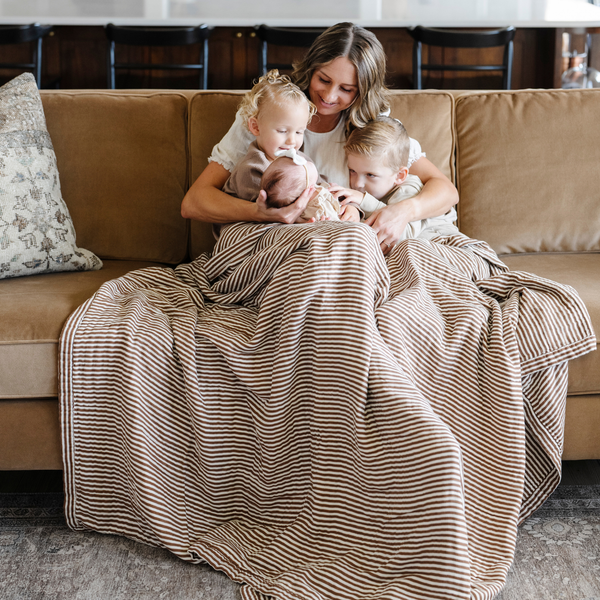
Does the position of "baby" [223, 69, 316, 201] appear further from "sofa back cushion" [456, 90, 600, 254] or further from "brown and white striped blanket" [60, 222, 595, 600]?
"sofa back cushion" [456, 90, 600, 254]

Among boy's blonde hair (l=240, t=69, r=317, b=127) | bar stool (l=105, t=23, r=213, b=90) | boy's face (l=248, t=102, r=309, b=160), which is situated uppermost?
bar stool (l=105, t=23, r=213, b=90)

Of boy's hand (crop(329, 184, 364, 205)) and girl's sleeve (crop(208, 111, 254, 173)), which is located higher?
girl's sleeve (crop(208, 111, 254, 173))

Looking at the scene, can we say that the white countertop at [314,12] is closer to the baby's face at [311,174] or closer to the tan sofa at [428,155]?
the tan sofa at [428,155]

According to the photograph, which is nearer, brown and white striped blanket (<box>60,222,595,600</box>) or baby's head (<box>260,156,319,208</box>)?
brown and white striped blanket (<box>60,222,595,600</box>)

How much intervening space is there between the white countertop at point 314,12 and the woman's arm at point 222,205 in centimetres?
245

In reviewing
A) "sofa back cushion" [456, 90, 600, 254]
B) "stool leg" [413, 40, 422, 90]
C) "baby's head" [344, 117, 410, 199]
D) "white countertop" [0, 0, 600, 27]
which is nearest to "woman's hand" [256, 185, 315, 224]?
"baby's head" [344, 117, 410, 199]

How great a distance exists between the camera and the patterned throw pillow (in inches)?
60.5

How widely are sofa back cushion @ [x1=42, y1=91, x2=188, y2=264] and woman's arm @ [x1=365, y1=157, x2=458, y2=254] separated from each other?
59 centimetres

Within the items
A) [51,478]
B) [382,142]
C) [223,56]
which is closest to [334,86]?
[382,142]

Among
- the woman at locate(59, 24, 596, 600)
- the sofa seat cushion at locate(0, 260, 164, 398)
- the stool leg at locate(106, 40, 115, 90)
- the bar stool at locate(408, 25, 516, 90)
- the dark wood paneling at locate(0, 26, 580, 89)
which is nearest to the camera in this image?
the woman at locate(59, 24, 596, 600)

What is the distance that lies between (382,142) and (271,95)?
0.30 m

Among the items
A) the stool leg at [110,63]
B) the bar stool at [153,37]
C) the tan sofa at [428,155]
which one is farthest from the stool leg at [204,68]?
the tan sofa at [428,155]

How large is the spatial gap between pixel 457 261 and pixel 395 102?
596 mm

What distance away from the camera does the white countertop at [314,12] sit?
375cm
